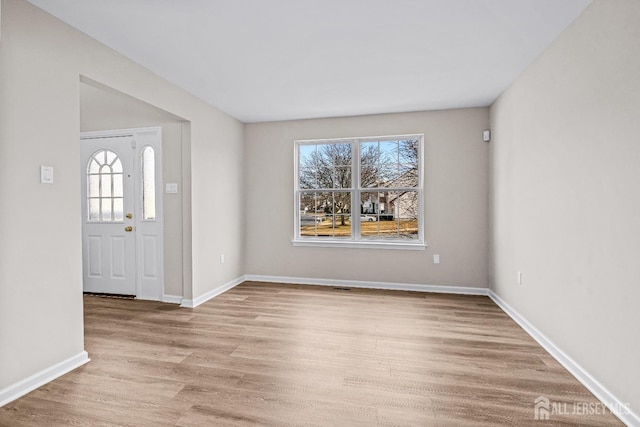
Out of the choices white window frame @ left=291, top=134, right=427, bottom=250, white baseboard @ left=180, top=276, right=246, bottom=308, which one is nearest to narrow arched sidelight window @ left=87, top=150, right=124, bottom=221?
white baseboard @ left=180, top=276, right=246, bottom=308

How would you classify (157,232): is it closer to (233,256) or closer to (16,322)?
(233,256)

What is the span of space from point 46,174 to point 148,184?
1.98m

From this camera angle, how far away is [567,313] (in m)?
2.42

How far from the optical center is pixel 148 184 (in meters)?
4.17

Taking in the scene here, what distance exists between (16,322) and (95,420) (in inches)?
A: 33.0

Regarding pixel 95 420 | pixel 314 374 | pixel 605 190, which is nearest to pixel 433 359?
pixel 314 374

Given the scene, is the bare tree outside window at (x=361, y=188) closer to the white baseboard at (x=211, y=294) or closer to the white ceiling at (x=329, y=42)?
the white ceiling at (x=329, y=42)

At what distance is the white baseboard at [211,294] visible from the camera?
3.90 metres

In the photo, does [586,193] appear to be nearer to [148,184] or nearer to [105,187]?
[148,184]

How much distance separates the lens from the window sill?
457 centimetres

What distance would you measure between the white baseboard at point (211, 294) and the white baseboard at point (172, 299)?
0.40 feet

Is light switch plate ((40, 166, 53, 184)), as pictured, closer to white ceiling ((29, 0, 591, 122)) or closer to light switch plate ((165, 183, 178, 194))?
white ceiling ((29, 0, 591, 122))


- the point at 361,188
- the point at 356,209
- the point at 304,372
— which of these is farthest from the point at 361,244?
the point at 304,372

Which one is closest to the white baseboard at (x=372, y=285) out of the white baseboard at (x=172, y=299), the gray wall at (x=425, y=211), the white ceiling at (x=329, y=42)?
the gray wall at (x=425, y=211)
